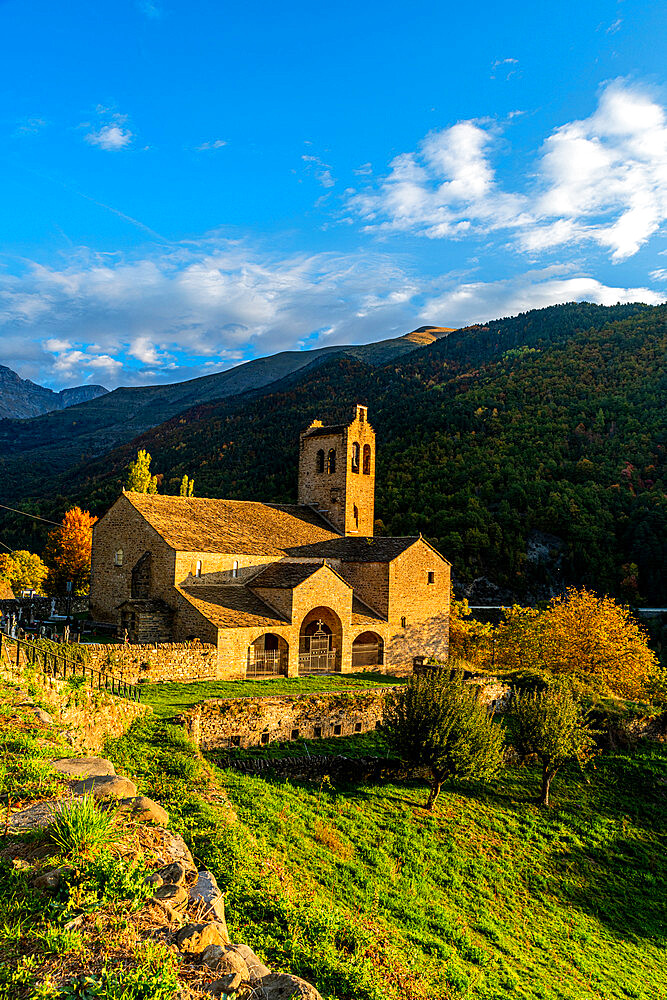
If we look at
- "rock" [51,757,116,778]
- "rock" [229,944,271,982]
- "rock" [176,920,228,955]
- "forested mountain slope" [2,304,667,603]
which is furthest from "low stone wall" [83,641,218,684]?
"forested mountain slope" [2,304,667,603]

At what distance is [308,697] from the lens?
19000 mm

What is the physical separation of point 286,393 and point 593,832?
321ft

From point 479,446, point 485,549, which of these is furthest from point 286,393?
point 485,549

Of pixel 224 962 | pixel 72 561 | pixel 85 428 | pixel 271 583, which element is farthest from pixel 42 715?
pixel 85 428

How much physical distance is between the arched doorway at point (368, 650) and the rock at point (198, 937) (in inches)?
961

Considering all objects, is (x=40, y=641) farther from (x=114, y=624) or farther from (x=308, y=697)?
(x=114, y=624)

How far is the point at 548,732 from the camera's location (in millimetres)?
19094

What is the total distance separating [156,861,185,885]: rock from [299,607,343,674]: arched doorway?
21.1 metres

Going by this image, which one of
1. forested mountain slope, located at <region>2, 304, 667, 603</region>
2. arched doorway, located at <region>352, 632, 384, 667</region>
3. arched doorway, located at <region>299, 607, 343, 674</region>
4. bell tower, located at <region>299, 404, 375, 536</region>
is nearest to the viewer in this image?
arched doorway, located at <region>299, 607, 343, 674</region>

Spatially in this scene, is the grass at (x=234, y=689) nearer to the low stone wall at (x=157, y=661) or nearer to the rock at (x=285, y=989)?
the low stone wall at (x=157, y=661)

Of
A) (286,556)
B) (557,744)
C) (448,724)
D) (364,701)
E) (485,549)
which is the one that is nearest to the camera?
(448,724)

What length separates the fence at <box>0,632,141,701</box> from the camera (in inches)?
514

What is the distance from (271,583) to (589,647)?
1800cm

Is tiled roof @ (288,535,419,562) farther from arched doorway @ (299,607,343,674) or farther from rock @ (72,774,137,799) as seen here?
rock @ (72,774,137,799)
